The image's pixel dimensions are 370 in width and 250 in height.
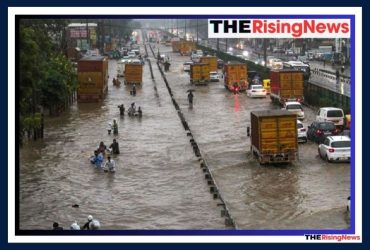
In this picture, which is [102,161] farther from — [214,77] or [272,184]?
[214,77]

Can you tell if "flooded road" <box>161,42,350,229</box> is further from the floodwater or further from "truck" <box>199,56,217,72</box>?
"truck" <box>199,56,217,72</box>

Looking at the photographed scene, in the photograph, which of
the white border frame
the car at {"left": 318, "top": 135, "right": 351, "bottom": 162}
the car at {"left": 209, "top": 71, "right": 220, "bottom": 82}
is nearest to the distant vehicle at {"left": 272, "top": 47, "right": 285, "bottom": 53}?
the car at {"left": 209, "top": 71, "right": 220, "bottom": 82}

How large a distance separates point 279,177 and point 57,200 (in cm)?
772

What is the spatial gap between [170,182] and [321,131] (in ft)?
32.3

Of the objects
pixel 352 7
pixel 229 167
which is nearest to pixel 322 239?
pixel 352 7

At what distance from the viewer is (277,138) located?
28.2 metres

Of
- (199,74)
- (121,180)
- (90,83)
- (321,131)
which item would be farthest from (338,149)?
(199,74)

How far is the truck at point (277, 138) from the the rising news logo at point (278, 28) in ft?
38.3

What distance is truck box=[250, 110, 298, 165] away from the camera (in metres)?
28.2

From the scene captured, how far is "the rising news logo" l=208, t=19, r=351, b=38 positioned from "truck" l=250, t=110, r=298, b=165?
1167 centimetres

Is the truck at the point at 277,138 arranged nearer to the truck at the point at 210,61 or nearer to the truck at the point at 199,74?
the truck at the point at 199,74

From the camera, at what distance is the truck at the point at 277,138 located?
92.6ft

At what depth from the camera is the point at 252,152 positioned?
101 ft

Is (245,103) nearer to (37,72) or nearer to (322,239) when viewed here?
(37,72)
